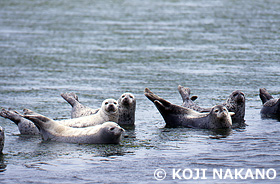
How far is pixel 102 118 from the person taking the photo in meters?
10.8

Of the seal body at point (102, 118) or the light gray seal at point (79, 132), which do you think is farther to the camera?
the seal body at point (102, 118)

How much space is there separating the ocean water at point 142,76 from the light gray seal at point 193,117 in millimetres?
238

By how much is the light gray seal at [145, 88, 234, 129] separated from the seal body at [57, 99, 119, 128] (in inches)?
41.9

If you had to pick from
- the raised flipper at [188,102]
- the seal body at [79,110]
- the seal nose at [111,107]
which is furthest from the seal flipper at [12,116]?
the raised flipper at [188,102]

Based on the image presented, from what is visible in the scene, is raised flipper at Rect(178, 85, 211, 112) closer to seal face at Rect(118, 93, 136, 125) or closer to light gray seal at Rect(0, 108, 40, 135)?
seal face at Rect(118, 93, 136, 125)

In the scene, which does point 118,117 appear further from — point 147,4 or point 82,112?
point 147,4

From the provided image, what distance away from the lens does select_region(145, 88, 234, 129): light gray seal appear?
1089cm

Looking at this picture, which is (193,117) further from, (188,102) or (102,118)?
(102,118)

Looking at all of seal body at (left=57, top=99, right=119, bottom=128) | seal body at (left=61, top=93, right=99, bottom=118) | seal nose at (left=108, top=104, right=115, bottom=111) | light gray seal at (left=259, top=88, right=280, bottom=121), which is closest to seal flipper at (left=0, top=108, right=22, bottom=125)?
seal body at (left=57, top=99, right=119, bottom=128)

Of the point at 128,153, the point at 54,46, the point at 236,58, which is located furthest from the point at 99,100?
the point at 54,46

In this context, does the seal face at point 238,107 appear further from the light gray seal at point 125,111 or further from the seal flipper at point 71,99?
the seal flipper at point 71,99

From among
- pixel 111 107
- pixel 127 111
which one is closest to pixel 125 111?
pixel 127 111

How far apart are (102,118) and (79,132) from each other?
1.06 m

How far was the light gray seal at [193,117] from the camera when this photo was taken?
35.7ft
